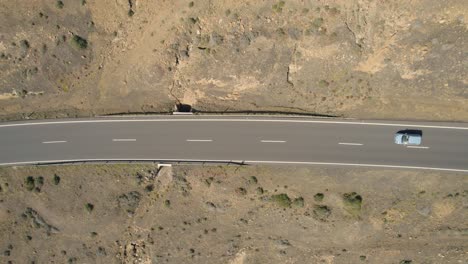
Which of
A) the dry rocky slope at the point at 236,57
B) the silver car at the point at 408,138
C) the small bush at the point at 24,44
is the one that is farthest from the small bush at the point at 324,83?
the small bush at the point at 24,44

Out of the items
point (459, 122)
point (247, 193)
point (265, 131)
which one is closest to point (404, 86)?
point (459, 122)

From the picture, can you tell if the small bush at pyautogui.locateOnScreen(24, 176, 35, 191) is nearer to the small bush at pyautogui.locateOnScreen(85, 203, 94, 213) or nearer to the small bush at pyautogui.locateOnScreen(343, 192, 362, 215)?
the small bush at pyautogui.locateOnScreen(85, 203, 94, 213)

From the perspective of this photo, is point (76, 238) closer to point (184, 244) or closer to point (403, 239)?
point (184, 244)

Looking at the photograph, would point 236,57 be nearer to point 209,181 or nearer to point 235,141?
point 235,141

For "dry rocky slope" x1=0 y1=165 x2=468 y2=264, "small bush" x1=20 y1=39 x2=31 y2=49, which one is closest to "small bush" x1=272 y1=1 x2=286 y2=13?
"dry rocky slope" x1=0 y1=165 x2=468 y2=264

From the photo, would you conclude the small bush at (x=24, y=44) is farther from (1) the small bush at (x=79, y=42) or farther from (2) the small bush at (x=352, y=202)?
(2) the small bush at (x=352, y=202)
